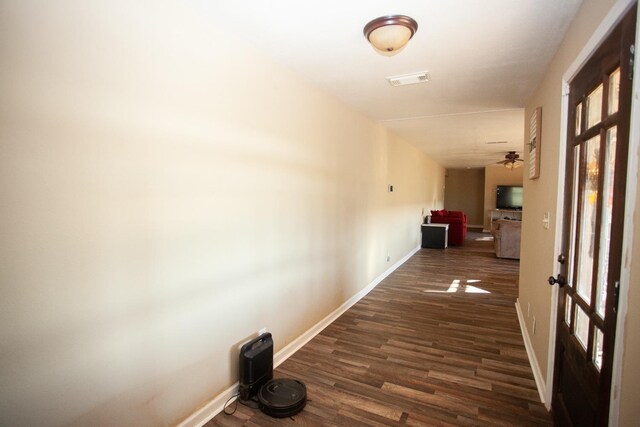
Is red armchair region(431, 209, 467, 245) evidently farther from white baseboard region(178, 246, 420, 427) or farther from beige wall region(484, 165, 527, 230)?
white baseboard region(178, 246, 420, 427)

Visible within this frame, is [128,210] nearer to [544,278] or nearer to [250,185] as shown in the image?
[250,185]

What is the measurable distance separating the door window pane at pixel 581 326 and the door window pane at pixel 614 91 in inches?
36.7

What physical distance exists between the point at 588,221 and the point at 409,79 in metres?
1.93

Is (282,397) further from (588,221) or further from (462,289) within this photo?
(462,289)

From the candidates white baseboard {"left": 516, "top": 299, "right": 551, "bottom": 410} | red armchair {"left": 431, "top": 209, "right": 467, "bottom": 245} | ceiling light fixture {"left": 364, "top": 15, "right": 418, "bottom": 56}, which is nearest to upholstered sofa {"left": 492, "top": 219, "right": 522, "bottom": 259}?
red armchair {"left": 431, "top": 209, "right": 467, "bottom": 245}

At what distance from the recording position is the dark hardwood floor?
204cm

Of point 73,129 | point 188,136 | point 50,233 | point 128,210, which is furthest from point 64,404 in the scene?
point 188,136

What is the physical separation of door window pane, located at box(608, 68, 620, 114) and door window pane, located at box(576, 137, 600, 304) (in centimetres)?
20

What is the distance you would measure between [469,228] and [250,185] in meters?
12.3

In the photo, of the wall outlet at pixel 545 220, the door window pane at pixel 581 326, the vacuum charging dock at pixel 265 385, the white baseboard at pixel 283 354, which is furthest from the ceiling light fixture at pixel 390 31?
the white baseboard at pixel 283 354

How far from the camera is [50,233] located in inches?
50.1

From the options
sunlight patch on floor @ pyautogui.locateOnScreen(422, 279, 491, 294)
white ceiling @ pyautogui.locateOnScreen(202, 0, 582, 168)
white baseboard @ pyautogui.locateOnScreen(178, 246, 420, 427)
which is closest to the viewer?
white ceiling @ pyautogui.locateOnScreen(202, 0, 582, 168)

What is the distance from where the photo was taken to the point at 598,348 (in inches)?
52.3

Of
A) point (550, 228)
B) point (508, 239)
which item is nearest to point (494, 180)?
point (508, 239)
